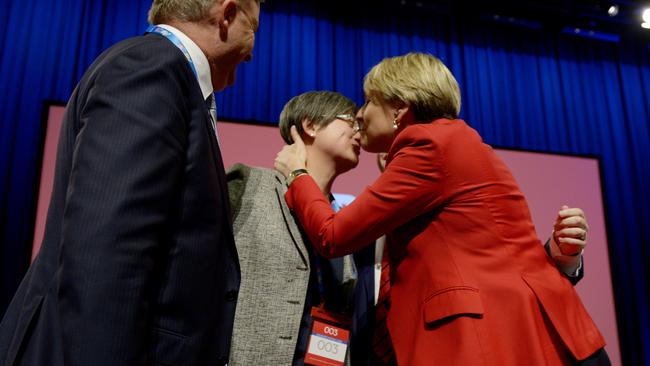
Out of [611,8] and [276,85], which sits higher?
[611,8]

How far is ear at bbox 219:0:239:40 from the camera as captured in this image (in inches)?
49.2

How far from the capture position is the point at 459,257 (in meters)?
1.25

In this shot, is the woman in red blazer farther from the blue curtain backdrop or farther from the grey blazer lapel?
the blue curtain backdrop

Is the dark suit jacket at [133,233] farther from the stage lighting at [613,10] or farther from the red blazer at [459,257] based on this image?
the stage lighting at [613,10]

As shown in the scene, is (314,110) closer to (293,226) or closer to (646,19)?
(293,226)

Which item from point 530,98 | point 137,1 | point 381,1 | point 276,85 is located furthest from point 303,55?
point 530,98

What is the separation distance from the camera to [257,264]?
1.49 meters

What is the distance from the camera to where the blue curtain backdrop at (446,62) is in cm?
350

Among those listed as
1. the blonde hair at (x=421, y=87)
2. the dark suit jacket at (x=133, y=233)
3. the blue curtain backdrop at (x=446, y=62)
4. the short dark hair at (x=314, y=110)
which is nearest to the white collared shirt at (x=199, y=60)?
the dark suit jacket at (x=133, y=233)

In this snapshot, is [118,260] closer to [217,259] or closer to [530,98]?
[217,259]

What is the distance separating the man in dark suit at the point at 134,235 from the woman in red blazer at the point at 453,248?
1.36ft

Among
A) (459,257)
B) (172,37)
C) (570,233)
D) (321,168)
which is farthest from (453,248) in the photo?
(172,37)

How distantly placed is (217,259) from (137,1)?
337 centimetres

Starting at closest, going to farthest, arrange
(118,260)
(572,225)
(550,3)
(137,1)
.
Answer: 1. (118,260)
2. (572,225)
3. (137,1)
4. (550,3)
